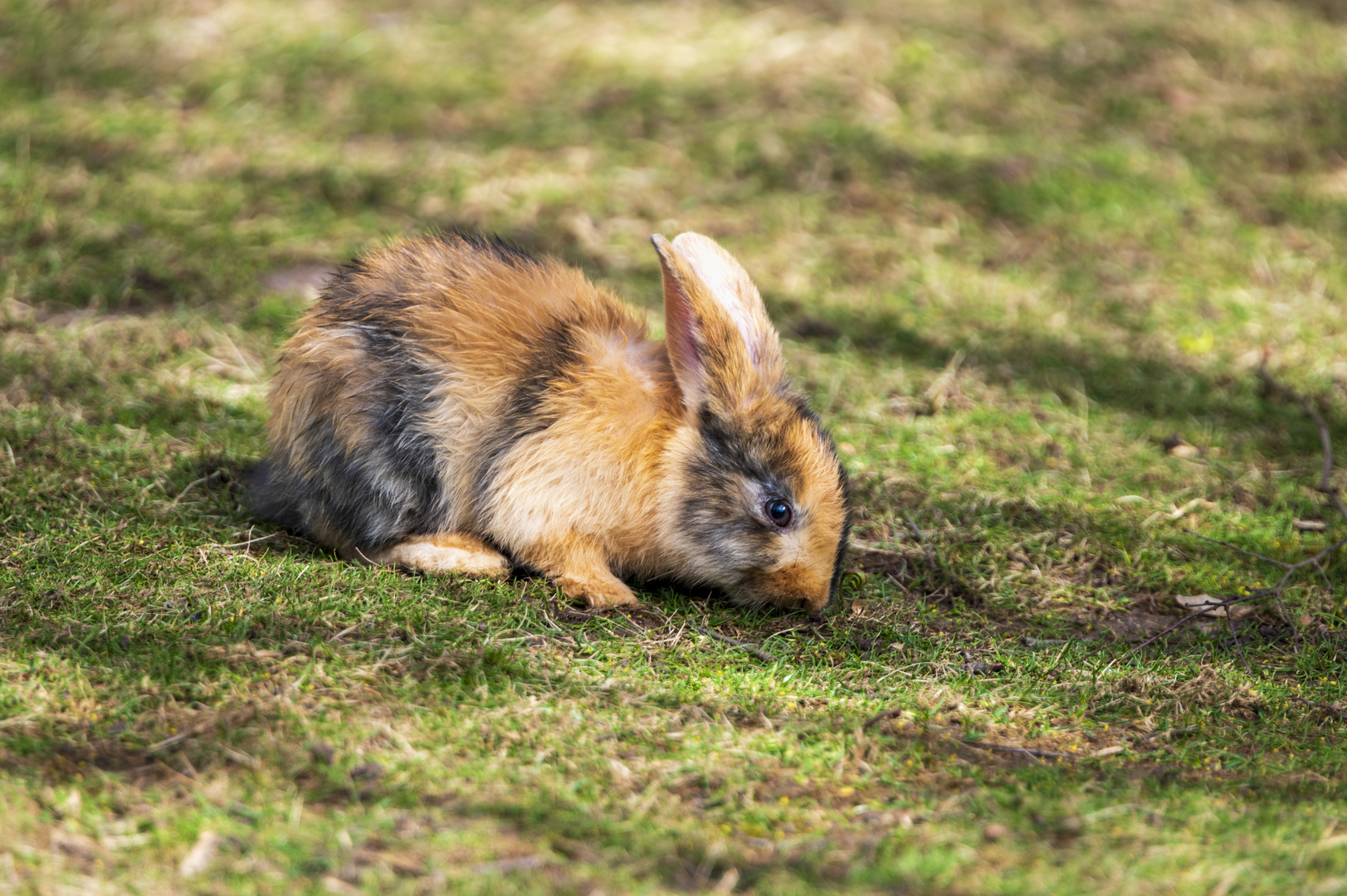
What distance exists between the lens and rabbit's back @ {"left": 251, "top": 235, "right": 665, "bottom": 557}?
4.30 m

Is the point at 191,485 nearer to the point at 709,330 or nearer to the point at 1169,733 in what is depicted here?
the point at 709,330

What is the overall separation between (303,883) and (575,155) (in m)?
6.01

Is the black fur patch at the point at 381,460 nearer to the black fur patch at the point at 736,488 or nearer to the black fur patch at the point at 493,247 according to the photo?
the black fur patch at the point at 493,247

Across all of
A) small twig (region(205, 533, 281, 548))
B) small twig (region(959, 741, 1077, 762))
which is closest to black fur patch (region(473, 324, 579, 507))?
small twig (region(205, 533, 281, 548))

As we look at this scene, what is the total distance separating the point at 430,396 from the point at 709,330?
987 mm

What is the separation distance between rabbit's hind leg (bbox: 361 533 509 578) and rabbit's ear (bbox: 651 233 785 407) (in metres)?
0.89

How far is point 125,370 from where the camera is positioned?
5.56m

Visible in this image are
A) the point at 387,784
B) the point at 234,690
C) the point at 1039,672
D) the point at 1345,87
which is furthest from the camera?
the point at 1345,87

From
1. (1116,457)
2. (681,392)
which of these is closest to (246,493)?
(681,392)

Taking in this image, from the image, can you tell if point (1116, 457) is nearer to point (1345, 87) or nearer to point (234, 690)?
point (234, 690)

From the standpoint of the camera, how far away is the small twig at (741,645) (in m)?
4.02

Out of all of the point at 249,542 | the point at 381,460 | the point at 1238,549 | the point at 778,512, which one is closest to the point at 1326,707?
the point at 1238,549

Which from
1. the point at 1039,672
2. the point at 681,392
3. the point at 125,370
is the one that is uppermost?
the point at 681,392

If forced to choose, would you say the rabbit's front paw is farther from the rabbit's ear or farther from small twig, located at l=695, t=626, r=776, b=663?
the rabbit's ear
